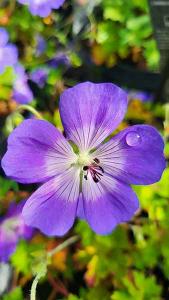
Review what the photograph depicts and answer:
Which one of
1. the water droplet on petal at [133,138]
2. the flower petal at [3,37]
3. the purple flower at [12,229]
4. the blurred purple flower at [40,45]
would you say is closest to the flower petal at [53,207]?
the water droplet on petal at [133,138]

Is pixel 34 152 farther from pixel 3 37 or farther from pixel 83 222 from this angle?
pixel 3 37

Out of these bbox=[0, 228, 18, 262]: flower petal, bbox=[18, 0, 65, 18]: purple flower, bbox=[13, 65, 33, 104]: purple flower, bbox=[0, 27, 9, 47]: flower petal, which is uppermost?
bbox=[18, 0, 65, 18]: purple flower

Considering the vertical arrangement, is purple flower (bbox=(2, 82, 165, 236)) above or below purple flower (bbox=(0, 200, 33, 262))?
above

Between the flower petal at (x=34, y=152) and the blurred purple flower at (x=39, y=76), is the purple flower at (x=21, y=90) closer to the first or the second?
the blurred purple flower at (x=39, y=76)

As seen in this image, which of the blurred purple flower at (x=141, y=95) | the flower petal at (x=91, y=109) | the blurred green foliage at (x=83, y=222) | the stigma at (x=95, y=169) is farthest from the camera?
the blurred purple flower at (x=141, y=95)

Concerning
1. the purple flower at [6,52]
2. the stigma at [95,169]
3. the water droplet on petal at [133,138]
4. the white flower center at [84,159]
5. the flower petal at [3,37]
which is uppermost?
the flower petal at [3,37]

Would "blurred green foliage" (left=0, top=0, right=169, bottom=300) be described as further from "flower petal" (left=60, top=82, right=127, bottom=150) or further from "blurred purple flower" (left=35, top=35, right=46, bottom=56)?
"flower petal" (left=60, top=82, right=127, bottom=150)

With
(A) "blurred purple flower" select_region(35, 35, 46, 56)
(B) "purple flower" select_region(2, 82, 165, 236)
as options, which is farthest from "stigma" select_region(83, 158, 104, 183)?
(A) "blurred purple flower" select_region(35, 35, 46, 56)

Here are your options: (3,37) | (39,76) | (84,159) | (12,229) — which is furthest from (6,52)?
(84,159)
